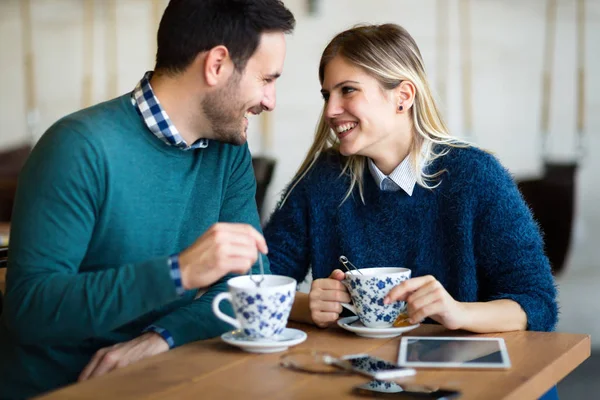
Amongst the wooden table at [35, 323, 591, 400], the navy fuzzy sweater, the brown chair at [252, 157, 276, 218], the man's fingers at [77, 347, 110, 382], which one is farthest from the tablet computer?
the brown chair at [252, 157, 276, 218]

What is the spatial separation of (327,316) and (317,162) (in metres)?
0.61

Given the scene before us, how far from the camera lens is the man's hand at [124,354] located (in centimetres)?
132

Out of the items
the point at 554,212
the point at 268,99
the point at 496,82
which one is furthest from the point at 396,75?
the point at 496,82

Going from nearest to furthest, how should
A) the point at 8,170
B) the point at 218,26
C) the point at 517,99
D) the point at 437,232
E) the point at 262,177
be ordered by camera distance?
the point at 218,26 < the point at 437,232 < the point at 262,177 < the point at 517,99 < the point at 8,170

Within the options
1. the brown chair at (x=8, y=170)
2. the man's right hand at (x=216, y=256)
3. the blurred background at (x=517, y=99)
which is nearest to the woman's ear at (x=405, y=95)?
the man's right hand at (x=216, y=256)

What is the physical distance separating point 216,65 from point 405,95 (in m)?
0.50

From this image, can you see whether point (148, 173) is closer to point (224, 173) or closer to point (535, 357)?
point (224, 173)

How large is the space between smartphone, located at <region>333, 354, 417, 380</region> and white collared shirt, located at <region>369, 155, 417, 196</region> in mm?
628

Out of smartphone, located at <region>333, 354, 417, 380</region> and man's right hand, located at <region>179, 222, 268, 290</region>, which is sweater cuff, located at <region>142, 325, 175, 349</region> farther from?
smartphone, located at <region>333, 354, 417, 380</region>

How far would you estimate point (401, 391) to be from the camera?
1044 mm

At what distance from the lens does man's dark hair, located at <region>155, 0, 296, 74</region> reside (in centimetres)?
155

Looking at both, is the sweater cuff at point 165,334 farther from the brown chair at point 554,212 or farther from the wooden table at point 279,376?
the brown chair at point 554,212

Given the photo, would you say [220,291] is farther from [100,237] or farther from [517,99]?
[517,99]

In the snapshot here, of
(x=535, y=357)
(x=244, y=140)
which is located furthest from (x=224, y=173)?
(x=535, y=357)
